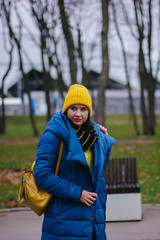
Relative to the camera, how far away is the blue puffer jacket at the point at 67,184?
2580 mm

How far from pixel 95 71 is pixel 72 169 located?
61368 mm

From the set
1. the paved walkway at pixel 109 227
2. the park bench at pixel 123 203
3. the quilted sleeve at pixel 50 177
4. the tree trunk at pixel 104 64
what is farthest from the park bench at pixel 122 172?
the tree trunk at pixel 104 64

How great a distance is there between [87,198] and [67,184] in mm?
176

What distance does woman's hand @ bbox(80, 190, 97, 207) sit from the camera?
8.58 ft

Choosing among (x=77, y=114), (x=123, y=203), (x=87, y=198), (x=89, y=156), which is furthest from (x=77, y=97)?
(x=123, y=203)

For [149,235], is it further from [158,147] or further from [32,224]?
[158,147]

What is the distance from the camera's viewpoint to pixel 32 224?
5359mm

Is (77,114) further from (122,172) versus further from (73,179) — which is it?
(122,172)

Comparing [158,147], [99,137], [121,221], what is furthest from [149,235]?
[158,147]

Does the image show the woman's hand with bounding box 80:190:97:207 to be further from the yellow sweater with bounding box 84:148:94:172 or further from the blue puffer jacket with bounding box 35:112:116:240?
the yellow sweater with bounding box 84:148:94:172

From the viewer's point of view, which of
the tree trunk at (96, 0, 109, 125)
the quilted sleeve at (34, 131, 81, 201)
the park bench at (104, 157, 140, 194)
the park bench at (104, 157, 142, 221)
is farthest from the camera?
the tree trunk at (96, 0, 109, 125)

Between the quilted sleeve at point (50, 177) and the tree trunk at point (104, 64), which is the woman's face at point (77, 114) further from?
the tree trunk at point (104, 64)

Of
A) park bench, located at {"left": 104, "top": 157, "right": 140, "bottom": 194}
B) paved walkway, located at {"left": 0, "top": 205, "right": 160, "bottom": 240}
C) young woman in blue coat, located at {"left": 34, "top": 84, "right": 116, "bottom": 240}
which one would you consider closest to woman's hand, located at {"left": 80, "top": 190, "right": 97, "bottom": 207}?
young woman in blue coat, located at {"left": 34, "top": 84, "right": 116, "bottom": 240}

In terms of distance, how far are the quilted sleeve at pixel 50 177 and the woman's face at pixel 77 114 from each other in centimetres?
27
